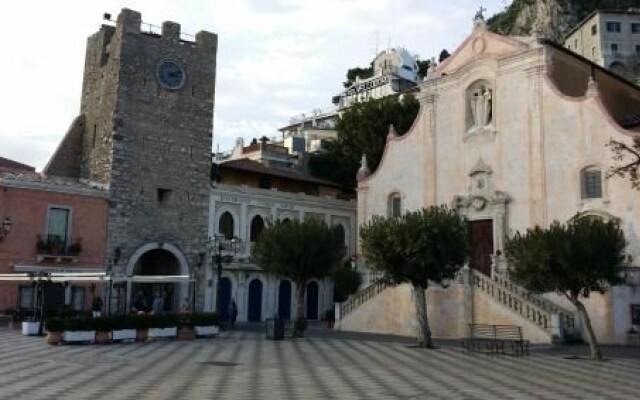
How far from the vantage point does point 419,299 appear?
26.5 m

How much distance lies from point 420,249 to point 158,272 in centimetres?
1996

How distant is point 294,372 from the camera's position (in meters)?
17.1

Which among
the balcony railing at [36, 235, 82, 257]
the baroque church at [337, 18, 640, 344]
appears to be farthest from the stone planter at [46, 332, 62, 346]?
the baroque church at [337, 18, 640, 344]

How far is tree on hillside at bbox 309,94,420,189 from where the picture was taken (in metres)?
51.5

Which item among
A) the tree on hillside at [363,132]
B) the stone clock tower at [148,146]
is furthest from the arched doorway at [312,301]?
the tree on hillside at [363,132]

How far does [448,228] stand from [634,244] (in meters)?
9.36

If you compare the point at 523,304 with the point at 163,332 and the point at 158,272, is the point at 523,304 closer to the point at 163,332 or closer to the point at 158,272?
the point at 163,332

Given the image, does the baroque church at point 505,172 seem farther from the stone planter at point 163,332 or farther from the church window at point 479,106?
the stone planter at point 163,332

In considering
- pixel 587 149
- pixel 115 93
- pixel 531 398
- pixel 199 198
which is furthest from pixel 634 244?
pixel 115 93

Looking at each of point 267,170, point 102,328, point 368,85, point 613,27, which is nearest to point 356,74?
point 368,85

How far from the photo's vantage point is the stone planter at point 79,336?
23.9 metres

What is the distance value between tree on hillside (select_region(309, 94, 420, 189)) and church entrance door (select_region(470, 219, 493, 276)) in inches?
635

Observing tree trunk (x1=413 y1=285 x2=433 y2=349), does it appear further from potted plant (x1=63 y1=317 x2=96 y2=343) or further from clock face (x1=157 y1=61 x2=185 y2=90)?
clock face (x1=157 y1=61 x2=185 y2=90)

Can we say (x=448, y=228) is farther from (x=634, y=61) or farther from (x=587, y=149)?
(x=634, y=61)
